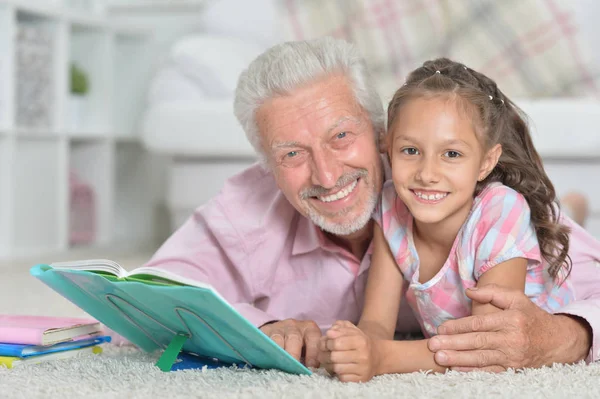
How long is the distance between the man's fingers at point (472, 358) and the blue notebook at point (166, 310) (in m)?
0.21

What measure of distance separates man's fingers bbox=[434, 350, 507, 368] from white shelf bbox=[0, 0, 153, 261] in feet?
7.84

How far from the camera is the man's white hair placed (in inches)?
63.9

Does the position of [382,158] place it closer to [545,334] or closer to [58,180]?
[545,334]

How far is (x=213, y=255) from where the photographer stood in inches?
72.3

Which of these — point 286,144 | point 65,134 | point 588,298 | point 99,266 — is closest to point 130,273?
point 99,266

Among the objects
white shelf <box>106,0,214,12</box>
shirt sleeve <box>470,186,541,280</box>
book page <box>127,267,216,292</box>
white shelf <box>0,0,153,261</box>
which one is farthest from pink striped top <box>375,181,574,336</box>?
white shelf <box>106,0,214,12</box>

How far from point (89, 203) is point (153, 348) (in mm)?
2464

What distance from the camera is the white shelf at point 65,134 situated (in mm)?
3354

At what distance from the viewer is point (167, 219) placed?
4.31 meters

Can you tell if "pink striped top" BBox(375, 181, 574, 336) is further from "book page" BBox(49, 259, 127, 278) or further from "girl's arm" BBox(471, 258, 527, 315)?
"book page" BBox(49, 259, 127, 278)

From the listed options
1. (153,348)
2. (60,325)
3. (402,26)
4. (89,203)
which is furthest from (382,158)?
(89,203)

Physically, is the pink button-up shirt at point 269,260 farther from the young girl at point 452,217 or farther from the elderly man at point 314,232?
A: the young girl at point 452,217

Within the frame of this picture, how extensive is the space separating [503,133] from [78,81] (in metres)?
2.64

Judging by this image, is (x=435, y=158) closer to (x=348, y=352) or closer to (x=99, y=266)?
(x=348, y=352)
